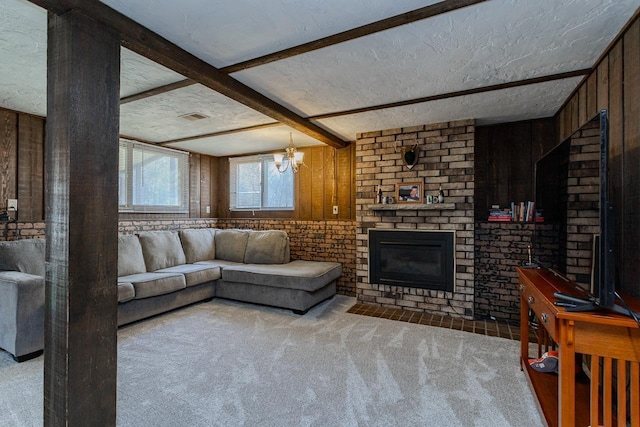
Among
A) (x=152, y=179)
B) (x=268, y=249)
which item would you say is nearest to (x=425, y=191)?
(x=268, y=249)

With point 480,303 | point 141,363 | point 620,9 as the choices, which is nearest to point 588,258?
point 620,9

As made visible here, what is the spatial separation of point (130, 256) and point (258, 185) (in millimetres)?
2354

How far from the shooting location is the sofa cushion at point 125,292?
3.28 meters

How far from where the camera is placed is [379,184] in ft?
13.9

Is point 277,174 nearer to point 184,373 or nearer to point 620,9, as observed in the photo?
point 184,373

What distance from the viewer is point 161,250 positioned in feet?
14.4

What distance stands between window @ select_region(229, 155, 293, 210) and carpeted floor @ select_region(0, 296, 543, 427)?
2406mm

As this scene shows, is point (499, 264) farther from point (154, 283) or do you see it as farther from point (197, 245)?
point (197, 245)

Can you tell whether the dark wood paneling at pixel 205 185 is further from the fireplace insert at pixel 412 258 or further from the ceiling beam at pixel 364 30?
the ceiling beam at pixel 364 30

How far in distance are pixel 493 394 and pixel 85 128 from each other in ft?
9.73

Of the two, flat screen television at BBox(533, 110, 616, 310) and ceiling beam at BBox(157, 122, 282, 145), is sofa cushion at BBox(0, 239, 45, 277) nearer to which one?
ceiling beam at BBox(157, 122, 282, 145)

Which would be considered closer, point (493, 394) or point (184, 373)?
point (493, 394)

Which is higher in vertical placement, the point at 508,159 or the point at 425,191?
the point at 508,159

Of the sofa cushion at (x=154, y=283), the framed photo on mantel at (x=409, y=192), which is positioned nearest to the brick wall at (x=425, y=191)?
the framed photo on mantel at (x=409, y=192)
